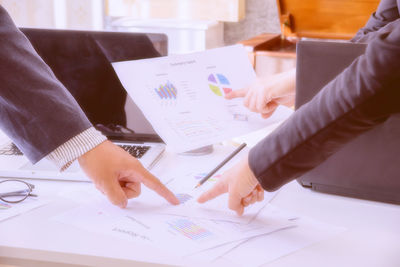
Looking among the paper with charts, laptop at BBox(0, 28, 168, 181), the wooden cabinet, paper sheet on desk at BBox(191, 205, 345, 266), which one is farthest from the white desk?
the wooden cabinet

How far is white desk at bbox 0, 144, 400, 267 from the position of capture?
66cm

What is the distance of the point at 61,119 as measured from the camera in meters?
0.81

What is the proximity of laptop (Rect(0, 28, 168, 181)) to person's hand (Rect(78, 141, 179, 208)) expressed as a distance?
0.76 ft

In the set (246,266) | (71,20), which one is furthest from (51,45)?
(71,20)

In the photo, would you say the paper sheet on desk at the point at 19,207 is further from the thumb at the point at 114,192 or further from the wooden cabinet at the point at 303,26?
the wooden cabinet at the point at 303,26

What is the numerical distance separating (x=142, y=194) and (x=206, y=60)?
357 millimetres

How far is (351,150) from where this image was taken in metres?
0.85

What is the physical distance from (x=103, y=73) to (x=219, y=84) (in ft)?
0.90

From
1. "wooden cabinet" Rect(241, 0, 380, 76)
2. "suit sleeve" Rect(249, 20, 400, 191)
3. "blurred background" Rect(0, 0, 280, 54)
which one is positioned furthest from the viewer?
"blurred background" Rect(0, 0, 280, 54)

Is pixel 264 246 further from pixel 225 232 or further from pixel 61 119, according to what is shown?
pixel 61 119

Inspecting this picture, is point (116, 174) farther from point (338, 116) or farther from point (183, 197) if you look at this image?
point (338, 116)

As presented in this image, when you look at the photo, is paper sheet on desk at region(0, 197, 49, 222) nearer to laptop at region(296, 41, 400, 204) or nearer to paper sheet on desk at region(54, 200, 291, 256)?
paper sheet on desk at region(54, 200, 291, 256)

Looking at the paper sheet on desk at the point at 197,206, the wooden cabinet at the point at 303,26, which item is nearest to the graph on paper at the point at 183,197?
the paper sheet on desk at the point at 197,206

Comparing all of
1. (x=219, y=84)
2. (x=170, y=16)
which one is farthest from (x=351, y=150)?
(x=170, y=16)
